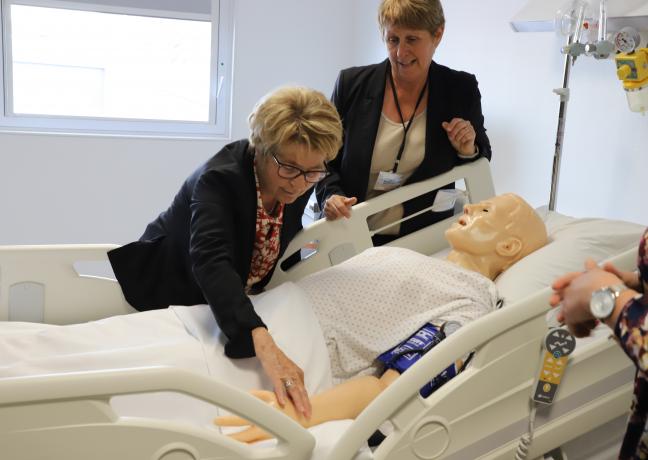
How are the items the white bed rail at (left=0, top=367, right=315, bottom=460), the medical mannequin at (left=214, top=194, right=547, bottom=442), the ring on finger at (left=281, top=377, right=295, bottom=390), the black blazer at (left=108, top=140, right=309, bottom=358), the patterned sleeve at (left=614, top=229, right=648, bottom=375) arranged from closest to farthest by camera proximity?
the patterned sleeve at (left=614, top=229, right=648, bottom=375) → the white bed rail at (left=0, top=367, right=315, bottom=460) → the ring on finger at (left=281, top=377, right=295, bottom=390) → the black blazer at (left=108, top=140, right=309, bottom=358) → the medical mannequin at (left=214, top=194, right=547, bottom=442)

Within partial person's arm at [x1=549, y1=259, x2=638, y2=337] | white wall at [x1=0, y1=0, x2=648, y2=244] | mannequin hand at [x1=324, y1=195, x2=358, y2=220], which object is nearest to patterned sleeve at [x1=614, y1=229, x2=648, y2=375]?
partial person's arm at [x1=549, y1=259, x2=638, y2=337]

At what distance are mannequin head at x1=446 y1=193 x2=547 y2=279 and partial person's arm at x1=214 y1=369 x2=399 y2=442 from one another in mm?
512

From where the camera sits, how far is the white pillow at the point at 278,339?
170cm

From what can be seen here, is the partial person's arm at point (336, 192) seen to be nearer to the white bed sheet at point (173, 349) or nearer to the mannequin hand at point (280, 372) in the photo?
the white bed sheet at point (173, 349)

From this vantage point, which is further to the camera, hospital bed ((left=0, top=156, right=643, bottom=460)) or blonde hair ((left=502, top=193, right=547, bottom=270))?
blonde hair ((left=502, top=193, right=547, bottom=270))

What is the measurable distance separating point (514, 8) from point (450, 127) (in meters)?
1.03

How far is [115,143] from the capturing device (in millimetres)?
4102

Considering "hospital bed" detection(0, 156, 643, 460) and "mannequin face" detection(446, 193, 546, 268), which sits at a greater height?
"mannequin face" detection(446, 193, 546, 268)

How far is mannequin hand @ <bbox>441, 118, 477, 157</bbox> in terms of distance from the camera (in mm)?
2311

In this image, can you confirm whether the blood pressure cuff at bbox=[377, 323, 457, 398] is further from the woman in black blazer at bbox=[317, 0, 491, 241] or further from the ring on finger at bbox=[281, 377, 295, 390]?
the woman in black blazer at bbox=[317, 0, 491, 241]

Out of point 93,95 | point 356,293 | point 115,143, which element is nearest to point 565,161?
point 356,293

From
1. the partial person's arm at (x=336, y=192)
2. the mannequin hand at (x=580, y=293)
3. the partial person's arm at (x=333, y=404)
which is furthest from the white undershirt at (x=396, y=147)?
the mannequin hand at (x=580, y=293)

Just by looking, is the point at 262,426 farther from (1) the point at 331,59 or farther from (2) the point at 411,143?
(1) the point at 331,59

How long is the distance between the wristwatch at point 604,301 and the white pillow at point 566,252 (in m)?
0.95
